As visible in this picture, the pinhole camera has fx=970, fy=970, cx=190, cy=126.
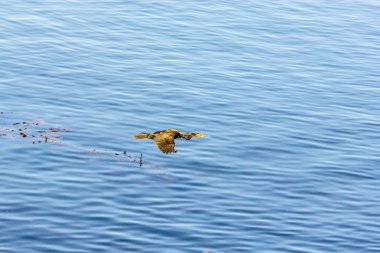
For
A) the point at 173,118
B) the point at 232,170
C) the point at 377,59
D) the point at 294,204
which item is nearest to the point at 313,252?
the point at 294,204

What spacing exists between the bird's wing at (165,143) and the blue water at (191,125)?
34 centimetres

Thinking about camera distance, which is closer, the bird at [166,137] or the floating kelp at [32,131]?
the floating kelp at [32,131]

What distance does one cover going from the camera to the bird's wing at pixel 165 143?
1417 inches

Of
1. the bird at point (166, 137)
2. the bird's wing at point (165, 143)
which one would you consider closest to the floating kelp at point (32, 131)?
the bird at point (166, 137)

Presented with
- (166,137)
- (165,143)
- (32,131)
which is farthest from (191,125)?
(32,131)

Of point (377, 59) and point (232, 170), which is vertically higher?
point (377, 59)

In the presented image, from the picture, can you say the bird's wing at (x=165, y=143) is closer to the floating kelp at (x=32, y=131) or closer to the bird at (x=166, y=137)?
the bird at (x=166, y=137)

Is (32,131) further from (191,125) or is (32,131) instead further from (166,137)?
(191,125)

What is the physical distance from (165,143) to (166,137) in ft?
1.52

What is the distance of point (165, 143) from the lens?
36375 mm

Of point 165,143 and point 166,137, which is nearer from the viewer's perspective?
point 165,143

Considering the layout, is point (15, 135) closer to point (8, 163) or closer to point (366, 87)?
point (8, 163)

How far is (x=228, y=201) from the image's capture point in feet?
104

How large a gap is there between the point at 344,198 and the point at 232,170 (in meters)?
4.24
